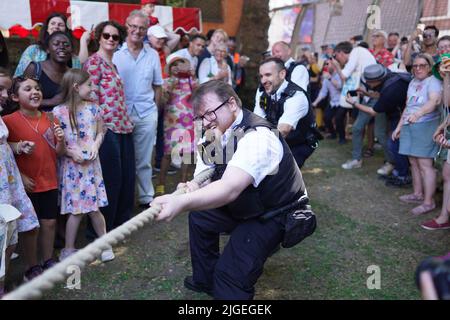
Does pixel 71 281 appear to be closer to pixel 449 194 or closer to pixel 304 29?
pixel 449 194

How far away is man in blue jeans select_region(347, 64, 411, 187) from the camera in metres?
5.38

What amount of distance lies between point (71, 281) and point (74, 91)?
143cm

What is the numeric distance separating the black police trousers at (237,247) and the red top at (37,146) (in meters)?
1.16

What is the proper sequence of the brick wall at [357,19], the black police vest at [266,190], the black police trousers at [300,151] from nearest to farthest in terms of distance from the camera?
the black police vest at [266,190] → the black police trousers at [300,151] → the brick wall at [357,19]

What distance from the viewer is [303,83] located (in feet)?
14.5

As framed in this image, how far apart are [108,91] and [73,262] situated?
237 cm

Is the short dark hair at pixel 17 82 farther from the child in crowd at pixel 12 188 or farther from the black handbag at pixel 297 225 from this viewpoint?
the black handbag at pixel 297 225

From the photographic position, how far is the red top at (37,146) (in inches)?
121

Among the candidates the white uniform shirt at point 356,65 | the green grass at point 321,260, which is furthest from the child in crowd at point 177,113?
the white uniform shirt at point 356,65

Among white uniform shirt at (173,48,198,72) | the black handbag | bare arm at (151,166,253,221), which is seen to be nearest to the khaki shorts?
bare arm at (151,166,253,221)

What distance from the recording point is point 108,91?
3.75 meters

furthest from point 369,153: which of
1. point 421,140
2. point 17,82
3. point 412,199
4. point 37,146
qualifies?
point 17,82

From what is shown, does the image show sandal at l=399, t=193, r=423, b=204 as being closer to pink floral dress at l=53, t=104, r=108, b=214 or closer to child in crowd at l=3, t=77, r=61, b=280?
pink floral dress at l=53, t=104, r=108, b=214

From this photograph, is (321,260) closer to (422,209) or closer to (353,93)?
(422,209)
